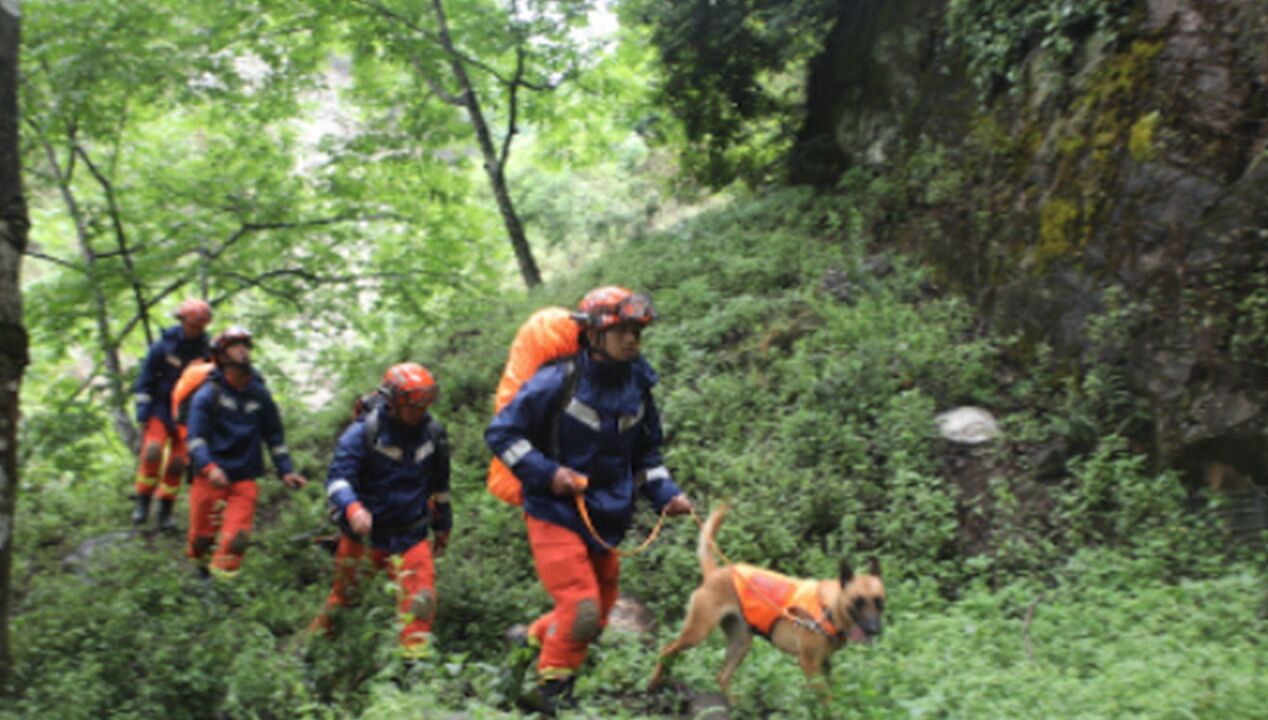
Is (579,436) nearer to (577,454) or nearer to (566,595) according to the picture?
(577,454)

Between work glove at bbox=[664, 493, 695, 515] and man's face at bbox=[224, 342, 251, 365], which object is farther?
man's face at bbox=[224, 342, 251, 365]

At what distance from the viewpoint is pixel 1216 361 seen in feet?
20.6

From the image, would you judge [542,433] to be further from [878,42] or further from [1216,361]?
[878,42]

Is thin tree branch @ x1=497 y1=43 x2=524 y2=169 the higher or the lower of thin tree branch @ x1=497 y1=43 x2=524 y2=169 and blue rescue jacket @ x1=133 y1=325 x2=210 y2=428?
the higher

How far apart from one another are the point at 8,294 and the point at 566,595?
3.43 m

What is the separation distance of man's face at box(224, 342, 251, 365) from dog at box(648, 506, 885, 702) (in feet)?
14.7

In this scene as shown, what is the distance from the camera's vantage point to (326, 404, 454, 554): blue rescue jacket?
5977 millimetres

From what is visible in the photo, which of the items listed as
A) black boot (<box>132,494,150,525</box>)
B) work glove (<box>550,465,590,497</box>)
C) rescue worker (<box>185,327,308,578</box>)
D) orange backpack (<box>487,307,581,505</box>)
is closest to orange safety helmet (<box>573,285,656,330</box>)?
orange backpack (<box>487,307,581,505</box>)

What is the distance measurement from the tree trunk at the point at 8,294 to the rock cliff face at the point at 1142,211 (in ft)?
25.2

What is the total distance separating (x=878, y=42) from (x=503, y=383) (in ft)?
36.2

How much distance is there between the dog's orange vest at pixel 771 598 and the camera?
185 inches

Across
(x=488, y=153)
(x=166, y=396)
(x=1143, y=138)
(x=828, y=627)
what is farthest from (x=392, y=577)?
(x=488, y=153)

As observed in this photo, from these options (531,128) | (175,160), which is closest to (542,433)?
(175,160)

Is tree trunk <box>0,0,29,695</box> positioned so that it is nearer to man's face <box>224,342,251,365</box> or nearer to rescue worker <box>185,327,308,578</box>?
rescue worker <box>185,327,308,578</box>
